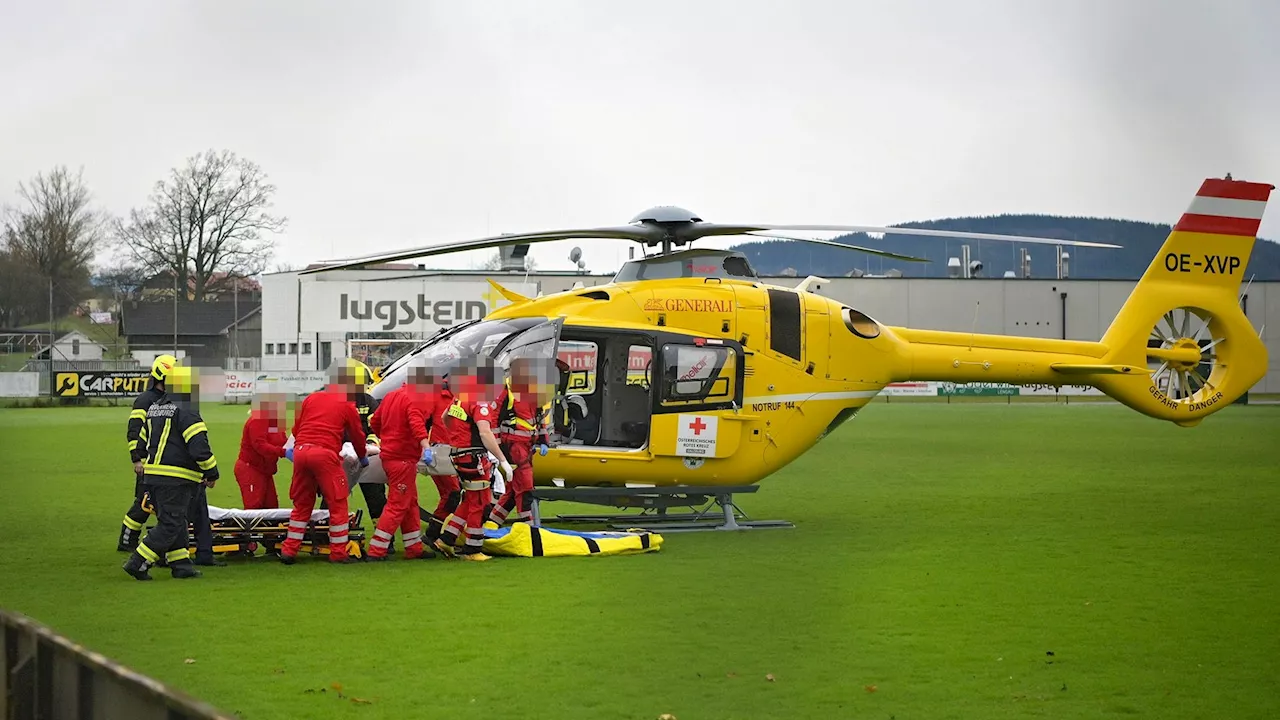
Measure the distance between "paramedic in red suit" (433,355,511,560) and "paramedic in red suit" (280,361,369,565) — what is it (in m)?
0.85

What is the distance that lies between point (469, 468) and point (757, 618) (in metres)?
3.61

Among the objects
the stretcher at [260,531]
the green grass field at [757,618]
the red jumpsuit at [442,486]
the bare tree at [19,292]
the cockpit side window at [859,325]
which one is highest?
the bare tree at [19,292]

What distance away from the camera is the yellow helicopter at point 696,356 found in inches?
543

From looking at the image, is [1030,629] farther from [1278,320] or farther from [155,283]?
[155,283]

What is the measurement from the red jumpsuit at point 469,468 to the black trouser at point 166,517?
2.24 meters

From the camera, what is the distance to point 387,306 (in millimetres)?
55156

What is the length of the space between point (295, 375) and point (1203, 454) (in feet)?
92.4

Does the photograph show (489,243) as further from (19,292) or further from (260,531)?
(19,292)

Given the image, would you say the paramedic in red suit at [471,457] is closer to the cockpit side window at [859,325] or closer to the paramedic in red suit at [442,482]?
the paramedic in red suit at [442,482]

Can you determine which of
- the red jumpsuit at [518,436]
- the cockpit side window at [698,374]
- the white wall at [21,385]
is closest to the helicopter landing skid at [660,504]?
the red jumpsuit at [518,436]

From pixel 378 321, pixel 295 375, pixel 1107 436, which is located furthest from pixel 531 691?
pixel 378 321

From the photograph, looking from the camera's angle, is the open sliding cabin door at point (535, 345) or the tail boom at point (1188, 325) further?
the tail boom at point (1188, 325)

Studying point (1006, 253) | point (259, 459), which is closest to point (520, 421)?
point (259, 459)

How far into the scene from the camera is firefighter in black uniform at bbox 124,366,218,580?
34.1ft
